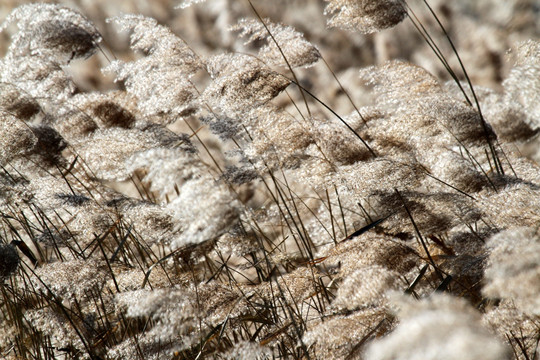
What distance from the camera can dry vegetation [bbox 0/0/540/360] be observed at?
1216 millimetres

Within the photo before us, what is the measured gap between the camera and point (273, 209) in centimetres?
249

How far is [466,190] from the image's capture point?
1967 millimetres

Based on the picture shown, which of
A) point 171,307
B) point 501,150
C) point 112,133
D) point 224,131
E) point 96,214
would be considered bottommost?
point 171,307

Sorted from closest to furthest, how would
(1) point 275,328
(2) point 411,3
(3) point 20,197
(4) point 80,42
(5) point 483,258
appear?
1. (5) point 483,258
2. (1) point 275,328
3. (3) point 20,197
4. (4) point 80,42
5. (2) point 411,3

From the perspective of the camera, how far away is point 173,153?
1.23m

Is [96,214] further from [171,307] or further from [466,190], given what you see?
[466,190]

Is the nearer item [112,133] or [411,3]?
[112,133]

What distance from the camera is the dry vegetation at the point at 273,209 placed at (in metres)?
1.22

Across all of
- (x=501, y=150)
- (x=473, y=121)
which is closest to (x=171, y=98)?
(x=473, y=121)

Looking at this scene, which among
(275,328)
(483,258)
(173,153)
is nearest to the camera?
(173,153)

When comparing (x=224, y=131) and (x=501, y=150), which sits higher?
(x=224, y=131)

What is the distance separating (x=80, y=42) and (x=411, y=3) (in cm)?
235

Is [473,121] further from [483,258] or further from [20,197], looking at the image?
[20,197]

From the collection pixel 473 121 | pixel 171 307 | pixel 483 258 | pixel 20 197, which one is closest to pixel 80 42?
pixel 20 197
